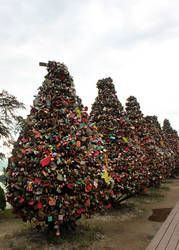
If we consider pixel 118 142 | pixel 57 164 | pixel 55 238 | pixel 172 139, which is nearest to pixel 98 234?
pixel 55 238

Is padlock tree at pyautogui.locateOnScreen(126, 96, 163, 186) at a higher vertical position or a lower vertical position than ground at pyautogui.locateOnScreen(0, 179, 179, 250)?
higher

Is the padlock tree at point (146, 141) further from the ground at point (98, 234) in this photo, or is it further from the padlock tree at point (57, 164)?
the padlock tree at point (57, 164)

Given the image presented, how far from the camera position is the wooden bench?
3.79 meters

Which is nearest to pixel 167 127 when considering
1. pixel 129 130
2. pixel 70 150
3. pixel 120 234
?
pixel 129 130

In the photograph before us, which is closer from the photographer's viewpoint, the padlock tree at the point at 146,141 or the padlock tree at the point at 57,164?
the padlock tree at the point at 57,164

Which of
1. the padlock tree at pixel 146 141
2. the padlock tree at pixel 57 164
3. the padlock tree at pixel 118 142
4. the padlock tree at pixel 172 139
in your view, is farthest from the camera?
the padlock tree at pixel 172 139

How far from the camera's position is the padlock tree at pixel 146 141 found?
1110cm

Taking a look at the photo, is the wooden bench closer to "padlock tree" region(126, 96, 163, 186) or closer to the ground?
the ground

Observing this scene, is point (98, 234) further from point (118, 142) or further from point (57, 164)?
point (118, 142)

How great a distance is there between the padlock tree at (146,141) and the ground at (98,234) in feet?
7.29

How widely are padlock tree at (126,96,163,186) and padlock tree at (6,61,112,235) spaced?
5.66 metres

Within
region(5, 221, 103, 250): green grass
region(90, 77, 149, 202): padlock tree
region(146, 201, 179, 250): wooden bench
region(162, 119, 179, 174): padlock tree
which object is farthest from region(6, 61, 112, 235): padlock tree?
region(162, 119, 179, 174): padlock tree

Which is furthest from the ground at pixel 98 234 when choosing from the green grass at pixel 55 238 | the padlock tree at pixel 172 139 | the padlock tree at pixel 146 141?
the padlock tree at pixel 172 139

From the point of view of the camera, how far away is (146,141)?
12711 mm
